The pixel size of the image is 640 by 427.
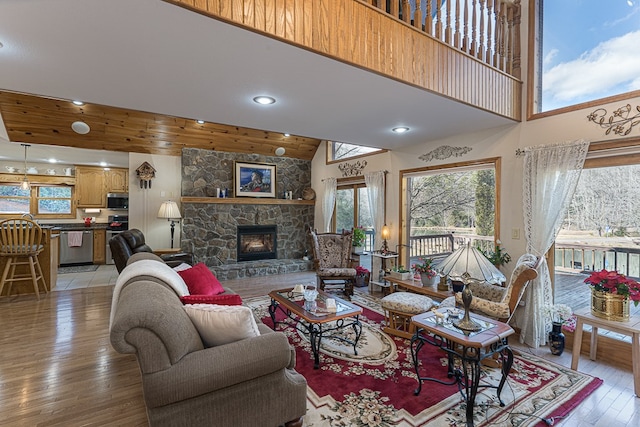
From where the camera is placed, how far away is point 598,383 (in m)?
2.34

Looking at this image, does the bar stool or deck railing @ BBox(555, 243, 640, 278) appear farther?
the bar stool

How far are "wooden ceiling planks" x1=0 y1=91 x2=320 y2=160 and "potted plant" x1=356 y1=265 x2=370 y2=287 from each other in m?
3.10

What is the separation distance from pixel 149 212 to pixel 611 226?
7264mm

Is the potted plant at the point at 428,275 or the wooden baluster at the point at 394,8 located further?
the potted plant at the point at 428,275

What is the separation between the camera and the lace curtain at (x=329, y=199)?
6.59 m

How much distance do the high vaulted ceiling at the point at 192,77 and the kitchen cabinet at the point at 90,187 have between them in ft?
8.28

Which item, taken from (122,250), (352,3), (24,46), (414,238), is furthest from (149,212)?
(352,3)

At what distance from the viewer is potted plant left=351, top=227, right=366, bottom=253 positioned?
Answer: 18.2 feet

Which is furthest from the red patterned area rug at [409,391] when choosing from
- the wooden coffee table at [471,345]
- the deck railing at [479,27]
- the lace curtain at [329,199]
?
the lace curtain at [329,199]

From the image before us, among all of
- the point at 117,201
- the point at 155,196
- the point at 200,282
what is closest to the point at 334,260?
the point at 200,282

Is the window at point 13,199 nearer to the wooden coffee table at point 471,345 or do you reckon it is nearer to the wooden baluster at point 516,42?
the wooden coffee table at point 471,345

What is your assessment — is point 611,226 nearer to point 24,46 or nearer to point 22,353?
point 24,46

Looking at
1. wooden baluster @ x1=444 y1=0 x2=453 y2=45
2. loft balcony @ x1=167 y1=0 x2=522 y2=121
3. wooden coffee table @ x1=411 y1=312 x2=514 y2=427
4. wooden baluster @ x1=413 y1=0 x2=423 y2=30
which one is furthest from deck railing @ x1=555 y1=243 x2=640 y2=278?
wooden baluster @ x1=413 y1=0 x2=423 y2=30

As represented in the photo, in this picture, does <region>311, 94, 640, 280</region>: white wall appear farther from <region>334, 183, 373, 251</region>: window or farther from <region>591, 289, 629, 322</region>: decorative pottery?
<region>334, 183, 373, 251</region>: window
